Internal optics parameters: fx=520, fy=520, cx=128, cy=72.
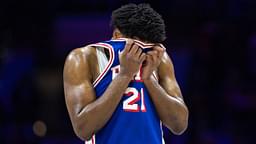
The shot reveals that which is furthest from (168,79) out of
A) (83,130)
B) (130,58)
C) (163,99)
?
(83,130)

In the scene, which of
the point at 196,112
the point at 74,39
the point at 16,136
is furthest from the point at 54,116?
the point at 196,112

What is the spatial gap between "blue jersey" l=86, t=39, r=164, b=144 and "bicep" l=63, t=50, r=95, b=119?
40 mm

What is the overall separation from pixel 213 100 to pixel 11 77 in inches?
84.9

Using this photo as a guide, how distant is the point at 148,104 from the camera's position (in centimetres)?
178

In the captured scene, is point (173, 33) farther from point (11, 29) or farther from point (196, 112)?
point (11, 29)

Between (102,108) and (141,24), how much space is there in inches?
12.9

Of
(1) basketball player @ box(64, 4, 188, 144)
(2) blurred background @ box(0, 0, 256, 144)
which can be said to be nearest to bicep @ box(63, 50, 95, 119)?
(1) basketball player @ box(64, 4, 188, 144)

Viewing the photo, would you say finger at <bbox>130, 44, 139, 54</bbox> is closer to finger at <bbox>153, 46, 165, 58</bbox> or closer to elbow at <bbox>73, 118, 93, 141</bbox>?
finger at <bbox>153, 46, 165, 58</bbox>

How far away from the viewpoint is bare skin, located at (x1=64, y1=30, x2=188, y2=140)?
1686 millimetres

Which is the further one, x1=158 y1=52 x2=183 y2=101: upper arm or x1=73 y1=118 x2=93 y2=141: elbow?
x1=158 y1=52 x2=183 y2=101: upper arm

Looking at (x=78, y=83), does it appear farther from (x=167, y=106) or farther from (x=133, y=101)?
(x=167, y=106)

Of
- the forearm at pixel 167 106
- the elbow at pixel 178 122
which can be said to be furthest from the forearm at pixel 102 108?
the elbow at pixel 178 122

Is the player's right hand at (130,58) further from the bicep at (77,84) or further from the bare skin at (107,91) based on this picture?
the bicep at (77,84)

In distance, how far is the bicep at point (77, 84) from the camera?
68.0 inches
